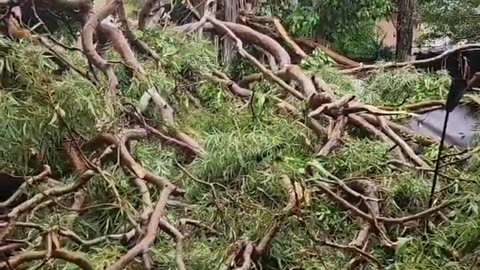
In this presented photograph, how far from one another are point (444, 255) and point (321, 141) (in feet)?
2.18

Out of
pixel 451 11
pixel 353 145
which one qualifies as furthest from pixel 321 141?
pixel 451 11

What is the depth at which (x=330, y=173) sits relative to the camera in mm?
1830

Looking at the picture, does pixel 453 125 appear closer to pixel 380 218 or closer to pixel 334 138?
pixel 334 138

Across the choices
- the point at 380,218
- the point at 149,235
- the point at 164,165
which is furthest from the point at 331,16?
the point at 149,235

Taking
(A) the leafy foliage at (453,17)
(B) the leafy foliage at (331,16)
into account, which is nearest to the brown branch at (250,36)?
(B) the leafy foliage at (331,16)

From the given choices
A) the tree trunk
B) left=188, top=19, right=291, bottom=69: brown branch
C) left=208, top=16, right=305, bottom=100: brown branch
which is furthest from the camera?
the tree trunk

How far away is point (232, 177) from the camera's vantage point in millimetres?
1883

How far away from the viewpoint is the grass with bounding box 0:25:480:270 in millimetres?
1543

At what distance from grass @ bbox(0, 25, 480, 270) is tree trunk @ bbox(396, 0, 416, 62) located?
3522 millimetres

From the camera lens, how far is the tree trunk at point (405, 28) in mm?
5492

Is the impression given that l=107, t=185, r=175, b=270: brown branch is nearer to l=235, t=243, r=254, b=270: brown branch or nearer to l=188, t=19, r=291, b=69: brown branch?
l=235, t=243, r=254, b=270: brown branch

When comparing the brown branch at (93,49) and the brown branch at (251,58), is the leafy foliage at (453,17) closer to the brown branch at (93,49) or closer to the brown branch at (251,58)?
the brown branch at (251,58)

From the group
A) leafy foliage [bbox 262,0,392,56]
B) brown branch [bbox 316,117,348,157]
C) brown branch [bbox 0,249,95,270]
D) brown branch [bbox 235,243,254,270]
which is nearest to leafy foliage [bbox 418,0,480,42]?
leafy foliage [bbox 262,0,392,56]

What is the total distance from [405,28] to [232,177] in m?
4.03
